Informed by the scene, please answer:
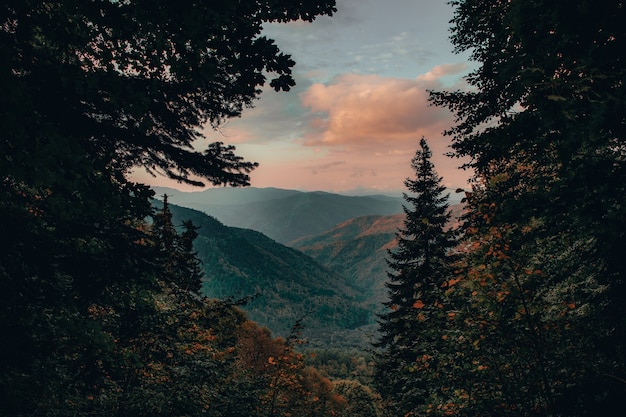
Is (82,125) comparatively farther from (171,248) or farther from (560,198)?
(171,248)

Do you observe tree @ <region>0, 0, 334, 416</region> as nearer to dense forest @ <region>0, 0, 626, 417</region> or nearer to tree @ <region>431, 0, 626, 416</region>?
dense forest @ <region>0, 0, 626, 417</region>

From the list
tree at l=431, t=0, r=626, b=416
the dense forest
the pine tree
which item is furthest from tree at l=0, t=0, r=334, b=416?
tree at l=431, t=0, r=626, b=416

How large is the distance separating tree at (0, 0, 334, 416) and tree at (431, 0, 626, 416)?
2.62 meters

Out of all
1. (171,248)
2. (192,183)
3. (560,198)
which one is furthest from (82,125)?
(171,248)

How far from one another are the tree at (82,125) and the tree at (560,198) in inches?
103

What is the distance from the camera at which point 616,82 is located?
3.65 meters

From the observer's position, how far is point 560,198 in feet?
12.7

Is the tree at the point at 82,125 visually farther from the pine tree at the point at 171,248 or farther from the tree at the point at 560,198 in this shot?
the tree at the point at 560,198

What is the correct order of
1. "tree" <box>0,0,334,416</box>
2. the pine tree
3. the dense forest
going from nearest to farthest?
1. "tree" <box>0,0,334,416</box>
2. the dense forest
3. the pine tree

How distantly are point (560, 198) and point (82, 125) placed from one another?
599cm

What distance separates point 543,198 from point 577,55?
1640 millimetres

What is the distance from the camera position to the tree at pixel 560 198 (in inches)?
136

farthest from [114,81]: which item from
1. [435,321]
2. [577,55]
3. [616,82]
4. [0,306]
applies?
[435,321]

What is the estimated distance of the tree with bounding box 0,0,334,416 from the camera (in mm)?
2625
